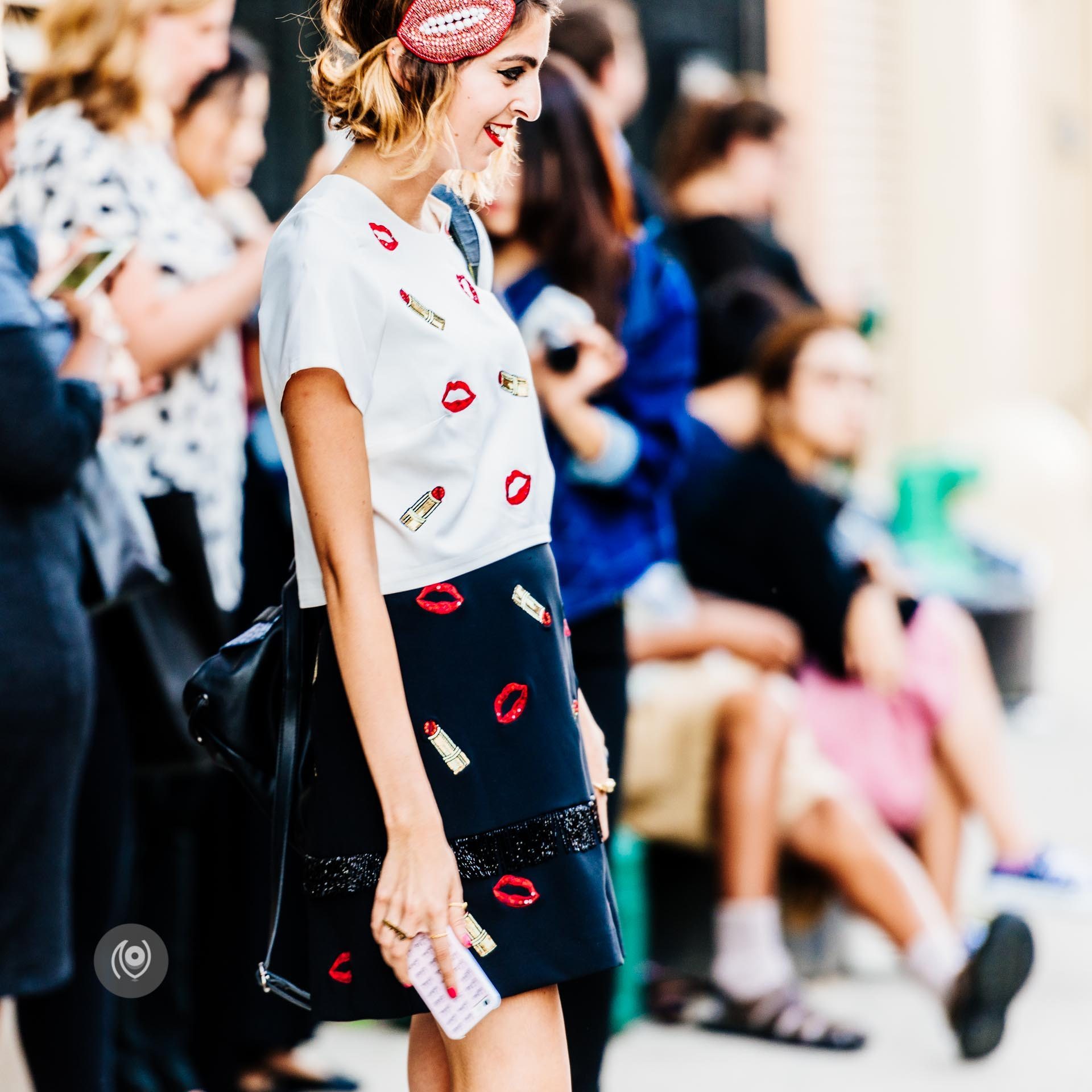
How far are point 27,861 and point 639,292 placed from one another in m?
1.39

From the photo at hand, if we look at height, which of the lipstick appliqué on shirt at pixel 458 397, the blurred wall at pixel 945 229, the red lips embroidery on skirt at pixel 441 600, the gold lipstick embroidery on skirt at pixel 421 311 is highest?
the gold lipstick embroidery on skirt at pixel 421 311

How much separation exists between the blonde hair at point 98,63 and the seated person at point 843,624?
5.98ft

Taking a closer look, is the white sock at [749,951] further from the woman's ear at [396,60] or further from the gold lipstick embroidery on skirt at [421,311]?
the woman's ear at [396,60]

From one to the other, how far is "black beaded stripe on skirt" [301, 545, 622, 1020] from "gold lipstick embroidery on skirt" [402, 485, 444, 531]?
7 centimetres

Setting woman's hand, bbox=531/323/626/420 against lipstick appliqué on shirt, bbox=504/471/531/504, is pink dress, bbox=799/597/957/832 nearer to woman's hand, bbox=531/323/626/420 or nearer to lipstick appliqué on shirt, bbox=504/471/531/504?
woman's hand, bbox=531/323/626/420

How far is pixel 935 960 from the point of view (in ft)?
12.2

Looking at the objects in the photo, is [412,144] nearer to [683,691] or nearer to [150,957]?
[150,957]

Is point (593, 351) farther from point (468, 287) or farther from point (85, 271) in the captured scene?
point (468, 287)

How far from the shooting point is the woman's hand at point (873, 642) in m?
4.14

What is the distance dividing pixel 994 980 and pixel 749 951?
0.54 meters

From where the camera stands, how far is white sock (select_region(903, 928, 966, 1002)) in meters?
3.69

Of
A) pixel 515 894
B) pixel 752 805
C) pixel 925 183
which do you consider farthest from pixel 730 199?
pixel 925 183

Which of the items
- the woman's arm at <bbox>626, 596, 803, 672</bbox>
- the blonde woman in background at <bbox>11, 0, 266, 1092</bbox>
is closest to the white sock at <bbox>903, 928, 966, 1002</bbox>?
the woman's arm at <bbox>626, 596, 803, 672</bbox>

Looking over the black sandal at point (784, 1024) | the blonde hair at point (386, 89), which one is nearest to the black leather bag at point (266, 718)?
the blonde hair at point (386, 89)
